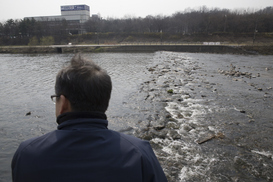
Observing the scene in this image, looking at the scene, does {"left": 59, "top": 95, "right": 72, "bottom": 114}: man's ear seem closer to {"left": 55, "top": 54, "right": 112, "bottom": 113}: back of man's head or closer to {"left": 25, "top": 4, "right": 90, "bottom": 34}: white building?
{"left": 55, "top": 54, "right": 112, "bottom": 113}: back of man's head

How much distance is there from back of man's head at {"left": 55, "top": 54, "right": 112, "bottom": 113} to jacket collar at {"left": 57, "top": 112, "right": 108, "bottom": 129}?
8 cm

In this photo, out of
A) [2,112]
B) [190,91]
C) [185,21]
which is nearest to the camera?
[2,112]

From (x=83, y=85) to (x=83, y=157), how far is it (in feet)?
2.04

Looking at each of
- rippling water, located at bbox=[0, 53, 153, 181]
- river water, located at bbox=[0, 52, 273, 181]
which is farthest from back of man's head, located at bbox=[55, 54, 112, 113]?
rippling water, located at bbox=[0, 53, 153, 181]

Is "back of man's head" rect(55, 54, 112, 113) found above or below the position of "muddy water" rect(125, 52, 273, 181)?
above

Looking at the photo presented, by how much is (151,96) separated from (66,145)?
1144cm

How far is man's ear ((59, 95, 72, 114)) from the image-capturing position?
1.78 meters

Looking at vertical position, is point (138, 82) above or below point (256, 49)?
below

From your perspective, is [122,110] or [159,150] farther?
[122,110]

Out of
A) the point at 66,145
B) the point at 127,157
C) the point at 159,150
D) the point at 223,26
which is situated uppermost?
the point at 223,26

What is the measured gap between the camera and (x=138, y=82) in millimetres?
17328

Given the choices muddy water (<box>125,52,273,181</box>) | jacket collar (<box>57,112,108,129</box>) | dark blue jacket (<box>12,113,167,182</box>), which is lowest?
muddy water (<box>125,52,273,181</box>)

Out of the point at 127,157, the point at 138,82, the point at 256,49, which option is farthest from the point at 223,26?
the point at 127,157

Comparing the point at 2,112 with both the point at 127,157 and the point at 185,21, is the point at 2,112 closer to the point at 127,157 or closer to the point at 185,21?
the point at 127,157
